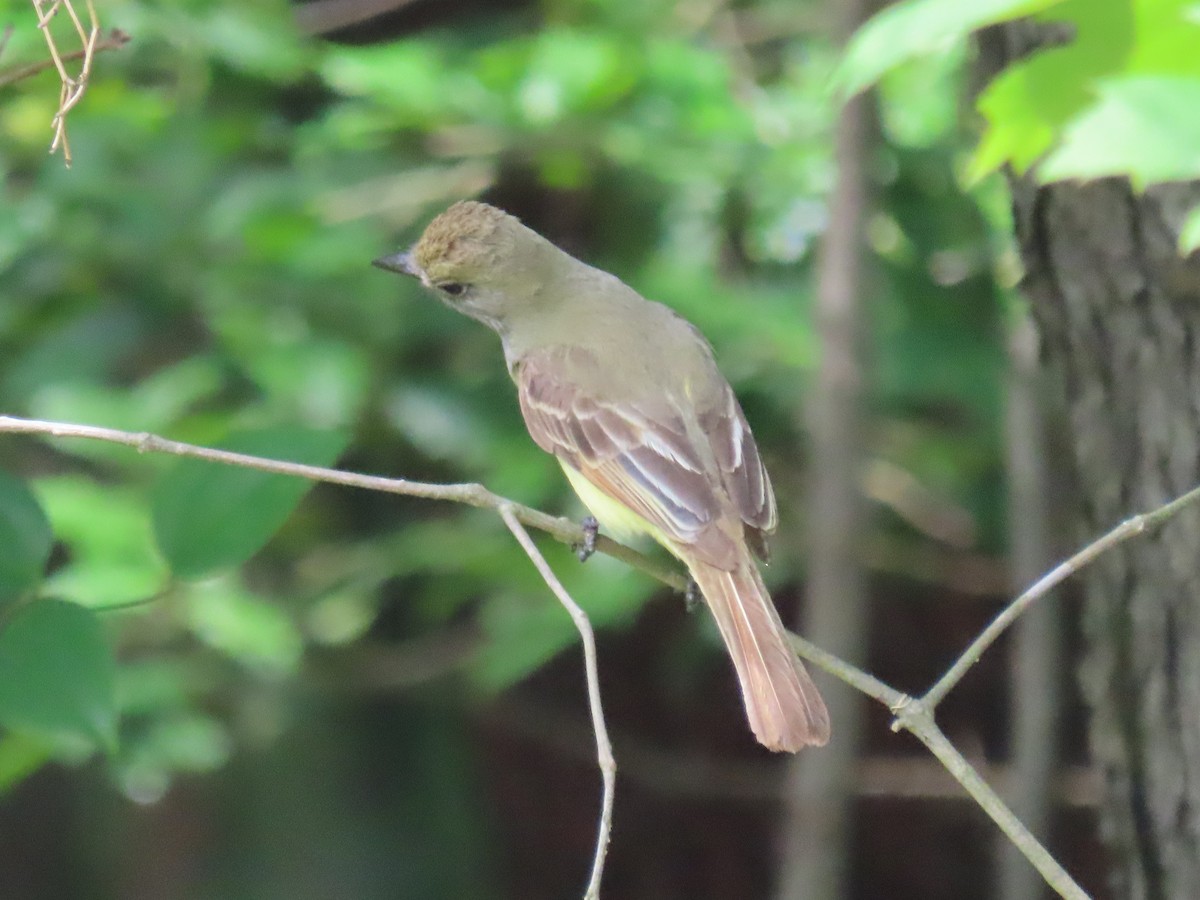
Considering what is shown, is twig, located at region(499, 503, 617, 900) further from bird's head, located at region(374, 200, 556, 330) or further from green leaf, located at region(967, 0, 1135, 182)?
bird's head, located at region(374, 200, 556, 330)

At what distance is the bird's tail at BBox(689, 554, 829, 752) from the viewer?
2762 millimetres

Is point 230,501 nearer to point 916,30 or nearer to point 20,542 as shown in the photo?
point 20,542

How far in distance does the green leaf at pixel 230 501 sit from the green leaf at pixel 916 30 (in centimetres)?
123

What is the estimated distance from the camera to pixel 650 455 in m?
3.68

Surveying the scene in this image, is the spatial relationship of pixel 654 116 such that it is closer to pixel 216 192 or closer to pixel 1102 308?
pixel 216 192

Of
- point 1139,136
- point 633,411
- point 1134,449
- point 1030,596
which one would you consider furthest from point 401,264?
point 1139,136

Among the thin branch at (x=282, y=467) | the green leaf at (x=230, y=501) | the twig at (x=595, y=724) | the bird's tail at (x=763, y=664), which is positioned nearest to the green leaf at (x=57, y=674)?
the green leaf at (x=230, y=501)

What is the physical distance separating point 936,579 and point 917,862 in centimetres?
149

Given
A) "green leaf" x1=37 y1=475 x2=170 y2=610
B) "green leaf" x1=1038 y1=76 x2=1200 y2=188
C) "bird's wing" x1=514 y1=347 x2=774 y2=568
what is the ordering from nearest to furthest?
"green leaf" x1=1038 y1=76 x2=1200 y2=188 < "bird's wing" x1=514 y1=347 x2=774 y2=568 < "green leaf" x1=37 y1=475 x2=170 y2=610

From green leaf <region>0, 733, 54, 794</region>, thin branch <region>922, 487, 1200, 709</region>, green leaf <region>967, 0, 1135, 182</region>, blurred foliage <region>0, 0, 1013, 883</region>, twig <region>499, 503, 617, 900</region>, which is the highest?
green leaf <region>967, 0, 1135, 182</region>

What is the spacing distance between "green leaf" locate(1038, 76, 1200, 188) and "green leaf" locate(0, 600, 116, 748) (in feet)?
5.80

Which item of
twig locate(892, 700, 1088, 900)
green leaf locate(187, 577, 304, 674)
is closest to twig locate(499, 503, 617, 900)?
twig locate(892, 700, 1088, 900)

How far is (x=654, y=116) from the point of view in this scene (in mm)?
4359

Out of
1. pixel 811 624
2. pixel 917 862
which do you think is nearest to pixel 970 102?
pixel 811 624
